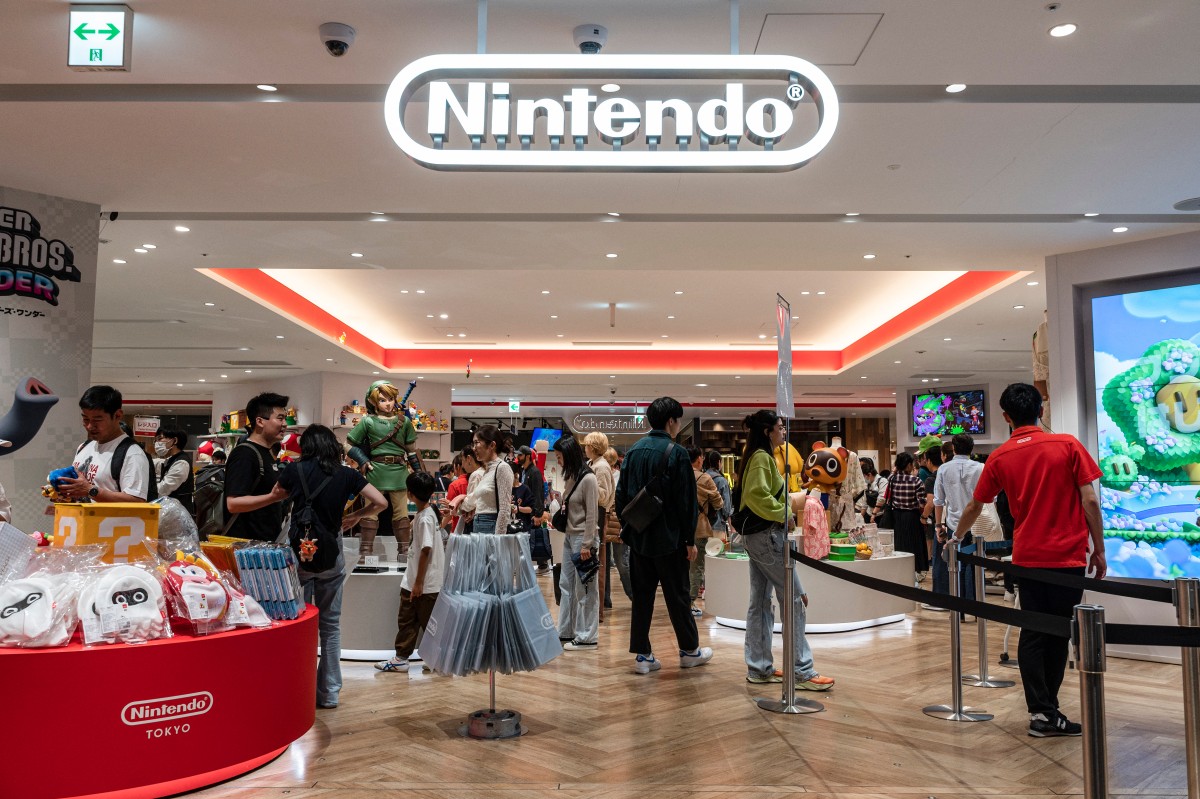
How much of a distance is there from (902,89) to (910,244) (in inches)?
103

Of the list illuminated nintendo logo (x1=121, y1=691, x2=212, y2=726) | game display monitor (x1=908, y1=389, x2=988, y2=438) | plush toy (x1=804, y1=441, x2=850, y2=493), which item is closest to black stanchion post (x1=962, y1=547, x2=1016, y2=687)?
plush toy (x1=804, y1=441, x2=850, y2=493)

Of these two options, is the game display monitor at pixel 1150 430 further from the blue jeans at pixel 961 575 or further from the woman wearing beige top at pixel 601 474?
the woman wearing beige top at pixel 601 474

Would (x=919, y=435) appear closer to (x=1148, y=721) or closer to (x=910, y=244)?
(x=910, y=244)

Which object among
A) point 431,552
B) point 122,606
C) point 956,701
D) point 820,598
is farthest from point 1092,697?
point 820,598

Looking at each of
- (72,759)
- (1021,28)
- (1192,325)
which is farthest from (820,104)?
(1192,325)

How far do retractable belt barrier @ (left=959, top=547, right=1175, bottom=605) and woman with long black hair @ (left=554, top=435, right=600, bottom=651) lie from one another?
7.87 feet

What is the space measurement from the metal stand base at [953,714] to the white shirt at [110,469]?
3.83 meters

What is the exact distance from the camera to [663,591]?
16.4ft

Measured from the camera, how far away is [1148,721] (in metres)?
4.19

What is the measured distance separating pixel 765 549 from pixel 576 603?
173 centimetres

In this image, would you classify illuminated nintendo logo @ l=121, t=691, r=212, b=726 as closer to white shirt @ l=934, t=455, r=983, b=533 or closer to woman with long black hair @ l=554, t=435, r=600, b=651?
woman with long black hair @ l=554, t=435, r=600, b=651

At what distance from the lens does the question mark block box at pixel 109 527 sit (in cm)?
316

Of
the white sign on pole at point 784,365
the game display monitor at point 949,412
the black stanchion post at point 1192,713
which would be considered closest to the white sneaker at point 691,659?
the white sign on pole at point 784,365

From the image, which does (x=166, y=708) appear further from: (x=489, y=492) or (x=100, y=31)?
(x=489, y=492)
